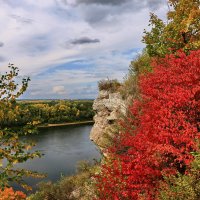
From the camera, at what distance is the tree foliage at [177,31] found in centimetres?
2400

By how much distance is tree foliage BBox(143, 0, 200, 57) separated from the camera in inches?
945

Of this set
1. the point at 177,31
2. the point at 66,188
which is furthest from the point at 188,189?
the point at 66,188

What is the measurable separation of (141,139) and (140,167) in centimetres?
162

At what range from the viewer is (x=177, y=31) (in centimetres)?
2581

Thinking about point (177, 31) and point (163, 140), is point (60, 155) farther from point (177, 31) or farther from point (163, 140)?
point (163, 140)

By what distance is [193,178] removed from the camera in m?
11.3

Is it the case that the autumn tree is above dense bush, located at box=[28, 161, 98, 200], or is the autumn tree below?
above

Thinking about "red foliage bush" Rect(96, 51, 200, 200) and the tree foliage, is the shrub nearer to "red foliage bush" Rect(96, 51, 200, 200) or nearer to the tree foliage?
the tree foliage

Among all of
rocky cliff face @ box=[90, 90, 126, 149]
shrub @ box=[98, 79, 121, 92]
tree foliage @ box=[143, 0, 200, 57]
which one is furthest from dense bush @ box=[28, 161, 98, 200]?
tree foliage @ box=[143, 0, 200, 57]

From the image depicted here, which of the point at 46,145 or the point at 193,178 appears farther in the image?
the point at 46,145

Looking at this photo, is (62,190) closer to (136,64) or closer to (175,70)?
(136,64)

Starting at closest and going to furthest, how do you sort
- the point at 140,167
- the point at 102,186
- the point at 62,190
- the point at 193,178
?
the point at 193,178, the point at 140,167, the point at 102,186, the point at 62,190

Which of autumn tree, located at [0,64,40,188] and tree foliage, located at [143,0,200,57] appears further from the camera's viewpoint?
tree foliage, located at [143,0,200,57]

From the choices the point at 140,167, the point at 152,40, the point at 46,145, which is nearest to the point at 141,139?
the point at 140,167
